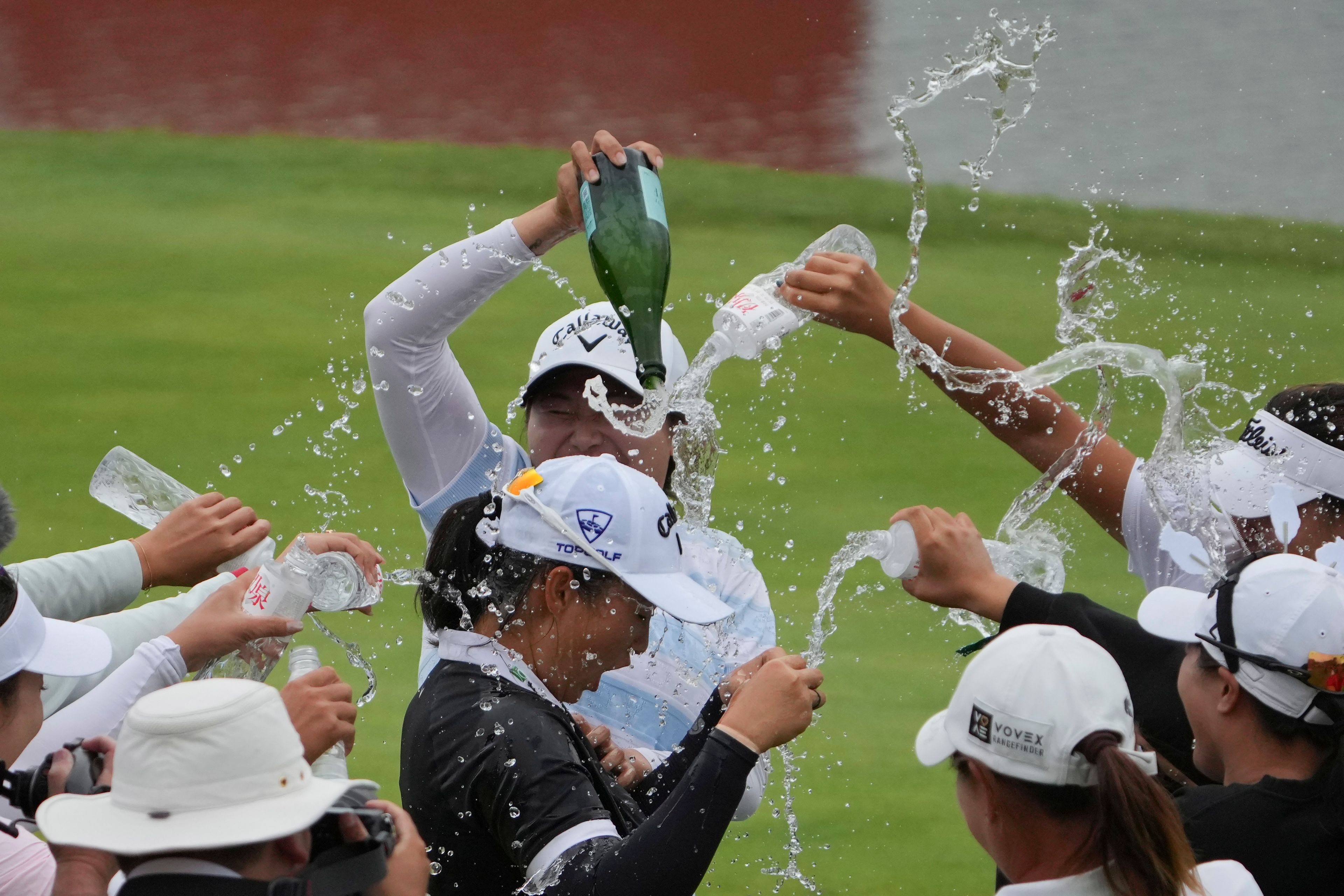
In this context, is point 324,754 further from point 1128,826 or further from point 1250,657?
point 1250,657

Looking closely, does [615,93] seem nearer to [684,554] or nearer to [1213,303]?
[1213,303]

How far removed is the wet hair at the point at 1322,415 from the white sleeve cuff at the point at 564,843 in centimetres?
131

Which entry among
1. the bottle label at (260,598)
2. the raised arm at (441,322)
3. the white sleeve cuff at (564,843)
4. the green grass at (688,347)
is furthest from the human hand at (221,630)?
the green grass at (688,347)

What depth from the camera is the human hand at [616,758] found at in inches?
86.4

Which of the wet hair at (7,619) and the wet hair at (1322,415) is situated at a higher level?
the wet hair at (1322,415)

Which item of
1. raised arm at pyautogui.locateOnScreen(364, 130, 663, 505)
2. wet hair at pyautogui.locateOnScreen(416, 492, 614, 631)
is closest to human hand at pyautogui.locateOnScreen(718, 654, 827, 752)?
wet hair at pyautogui.locateOnScreen(416, 492, 614, 631)

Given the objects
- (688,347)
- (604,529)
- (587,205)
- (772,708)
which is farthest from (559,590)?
(688,347)

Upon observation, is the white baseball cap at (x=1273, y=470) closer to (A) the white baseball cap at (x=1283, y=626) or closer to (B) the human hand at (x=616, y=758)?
(A) the white baseball cap at (x=1283, y=626)

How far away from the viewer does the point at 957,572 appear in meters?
2.25

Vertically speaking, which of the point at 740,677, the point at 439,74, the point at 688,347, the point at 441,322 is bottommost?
the point at 688,347

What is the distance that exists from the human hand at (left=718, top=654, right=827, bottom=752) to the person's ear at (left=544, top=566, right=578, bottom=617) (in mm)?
262

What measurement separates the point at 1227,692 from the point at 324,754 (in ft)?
3.92

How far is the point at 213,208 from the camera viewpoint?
32.4 feet

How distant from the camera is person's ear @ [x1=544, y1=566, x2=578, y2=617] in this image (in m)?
2.00
